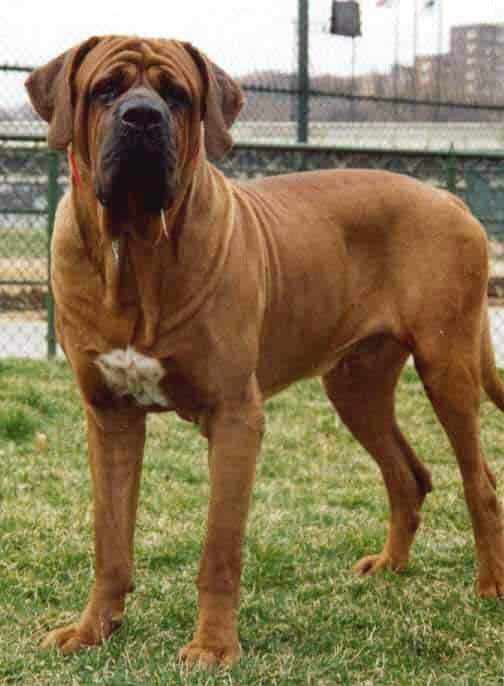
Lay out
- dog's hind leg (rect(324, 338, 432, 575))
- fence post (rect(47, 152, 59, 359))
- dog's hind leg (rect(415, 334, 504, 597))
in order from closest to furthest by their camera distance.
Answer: dog's hind leg (rect(415, 334, 504, 597)) < dog's hind leg (rect(324, 338, 432, 575)) < fence post (rect(47, 152, 59, 359))

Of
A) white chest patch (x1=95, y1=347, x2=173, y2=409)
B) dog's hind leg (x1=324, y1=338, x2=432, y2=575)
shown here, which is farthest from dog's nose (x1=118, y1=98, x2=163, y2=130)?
dog's hind leg (x1=324, y1=338, x2=432, y2=575)

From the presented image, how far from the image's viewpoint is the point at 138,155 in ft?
10.2

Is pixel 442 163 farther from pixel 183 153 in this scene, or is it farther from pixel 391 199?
pixel 183 153

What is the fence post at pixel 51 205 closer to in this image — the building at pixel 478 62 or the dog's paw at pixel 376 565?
the dog's paw at pixel 376 565

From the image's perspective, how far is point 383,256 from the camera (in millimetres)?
4211

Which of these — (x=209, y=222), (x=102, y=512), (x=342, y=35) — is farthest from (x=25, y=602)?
(x=342, y=35)

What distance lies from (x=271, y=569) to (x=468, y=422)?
2.98ft

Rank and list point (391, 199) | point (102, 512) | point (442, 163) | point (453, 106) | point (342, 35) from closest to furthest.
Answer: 1. point (102, 512)
2. point (391, 199)
3. point (442, 163)
4. point (342, 35)
5. point (453, 106)

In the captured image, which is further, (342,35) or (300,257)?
(342,35)

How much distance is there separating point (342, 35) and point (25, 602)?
727 centimetres

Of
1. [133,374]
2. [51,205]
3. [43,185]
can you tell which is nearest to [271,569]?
[133,374]

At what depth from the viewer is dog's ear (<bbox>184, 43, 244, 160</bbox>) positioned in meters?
3.40

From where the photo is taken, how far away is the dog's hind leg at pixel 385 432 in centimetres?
446

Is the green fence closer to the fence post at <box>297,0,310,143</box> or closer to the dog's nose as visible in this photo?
the fence post at <box>297,0,310,143</box>
